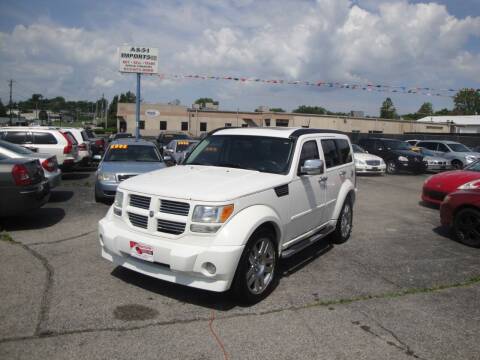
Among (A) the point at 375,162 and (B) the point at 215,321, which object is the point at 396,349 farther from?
(A) the point at 375,162

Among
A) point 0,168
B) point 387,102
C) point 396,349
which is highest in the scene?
point 387,102

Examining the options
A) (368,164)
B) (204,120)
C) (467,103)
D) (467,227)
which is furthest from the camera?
(467,103)

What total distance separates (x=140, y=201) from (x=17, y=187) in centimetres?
340

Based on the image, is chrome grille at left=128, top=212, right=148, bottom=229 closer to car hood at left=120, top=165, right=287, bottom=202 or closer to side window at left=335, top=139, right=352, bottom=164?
car hood at left=120, top=165, right=287, bottom=202

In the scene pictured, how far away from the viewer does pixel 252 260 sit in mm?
4297

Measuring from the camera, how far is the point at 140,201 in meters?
4.38

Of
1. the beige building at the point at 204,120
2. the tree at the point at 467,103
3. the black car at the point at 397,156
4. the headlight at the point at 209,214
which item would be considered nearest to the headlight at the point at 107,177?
the headlight at the point at 209,214

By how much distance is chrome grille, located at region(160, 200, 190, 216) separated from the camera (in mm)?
4070

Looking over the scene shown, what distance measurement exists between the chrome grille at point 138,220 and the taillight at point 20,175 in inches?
128

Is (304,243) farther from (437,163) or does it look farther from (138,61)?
(138,61)

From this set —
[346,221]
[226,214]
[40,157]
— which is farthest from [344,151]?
[40,157]

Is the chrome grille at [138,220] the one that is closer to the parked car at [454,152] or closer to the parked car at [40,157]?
the parked car at [40,157]

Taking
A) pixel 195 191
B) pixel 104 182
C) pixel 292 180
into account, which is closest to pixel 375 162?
pixel 104 182

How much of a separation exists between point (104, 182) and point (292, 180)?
553 centimetres
